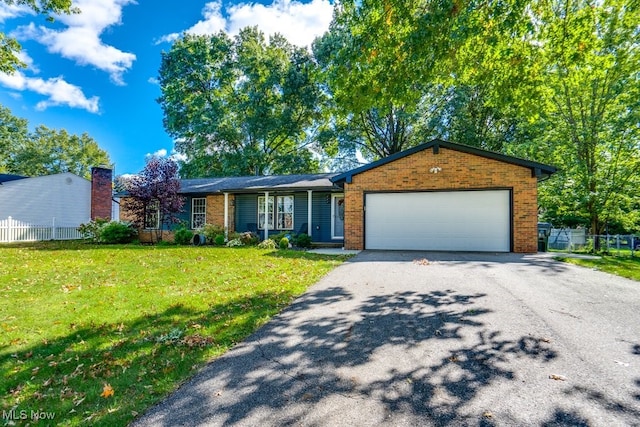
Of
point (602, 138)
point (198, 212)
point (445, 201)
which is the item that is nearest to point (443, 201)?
point (445, 201)

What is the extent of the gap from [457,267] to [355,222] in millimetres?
4823

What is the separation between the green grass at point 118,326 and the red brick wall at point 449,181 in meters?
4.66

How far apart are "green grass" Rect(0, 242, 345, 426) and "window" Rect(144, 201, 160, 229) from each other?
24.3 feet

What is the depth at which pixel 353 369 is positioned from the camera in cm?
296

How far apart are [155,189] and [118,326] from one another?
473 inches

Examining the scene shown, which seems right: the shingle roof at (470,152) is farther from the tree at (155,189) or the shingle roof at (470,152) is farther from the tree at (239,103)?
the tree at (239,103)

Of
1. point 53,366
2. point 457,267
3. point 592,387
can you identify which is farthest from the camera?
point 457,267

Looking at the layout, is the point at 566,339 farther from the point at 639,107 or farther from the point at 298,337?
the point at 639,107

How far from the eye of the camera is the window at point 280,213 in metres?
15.3

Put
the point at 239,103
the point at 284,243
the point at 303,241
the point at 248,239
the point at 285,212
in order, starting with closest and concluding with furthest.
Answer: the point at 284,243, the point at 303,241, the point at 248,239, the point at 285,212, the point at 239,103

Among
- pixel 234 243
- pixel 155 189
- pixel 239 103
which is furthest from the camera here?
pixel 239 103

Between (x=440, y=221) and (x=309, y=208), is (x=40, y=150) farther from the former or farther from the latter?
(x=440, y=221)

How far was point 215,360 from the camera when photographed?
3141 millimetres

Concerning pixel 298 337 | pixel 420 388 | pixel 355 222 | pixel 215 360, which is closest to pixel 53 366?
pixel 215 360
